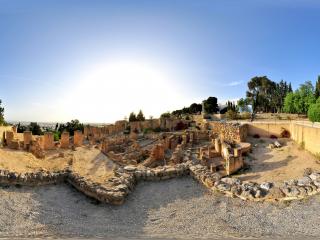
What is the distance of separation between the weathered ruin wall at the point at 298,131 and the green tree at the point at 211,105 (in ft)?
138

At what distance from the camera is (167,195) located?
1417 cm

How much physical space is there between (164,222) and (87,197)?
11.5 ft

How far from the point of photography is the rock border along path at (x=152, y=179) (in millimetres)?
13320

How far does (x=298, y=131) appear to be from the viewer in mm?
29797

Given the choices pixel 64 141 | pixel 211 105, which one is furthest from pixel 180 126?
pixel 64 141

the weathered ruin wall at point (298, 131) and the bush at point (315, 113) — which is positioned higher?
the bush at point (315, 113)

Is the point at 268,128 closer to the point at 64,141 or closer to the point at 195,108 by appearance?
the point at 64,141

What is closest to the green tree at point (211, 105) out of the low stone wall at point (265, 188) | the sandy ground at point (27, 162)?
the sandy ground at point (27, 162)

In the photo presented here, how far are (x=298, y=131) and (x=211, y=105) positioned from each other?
52.1 meters

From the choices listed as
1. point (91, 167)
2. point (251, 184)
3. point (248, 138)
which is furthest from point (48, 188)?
point (248, 138)

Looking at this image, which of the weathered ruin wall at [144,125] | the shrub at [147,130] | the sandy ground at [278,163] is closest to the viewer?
the sandy ground at [278,163]

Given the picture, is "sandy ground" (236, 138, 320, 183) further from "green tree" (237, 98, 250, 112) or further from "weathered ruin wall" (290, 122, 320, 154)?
"green tree" (237, 98, 250, 112)

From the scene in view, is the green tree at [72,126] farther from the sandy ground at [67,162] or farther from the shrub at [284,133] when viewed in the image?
the shrub at [284,133]

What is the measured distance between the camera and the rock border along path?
13320 millimetres
